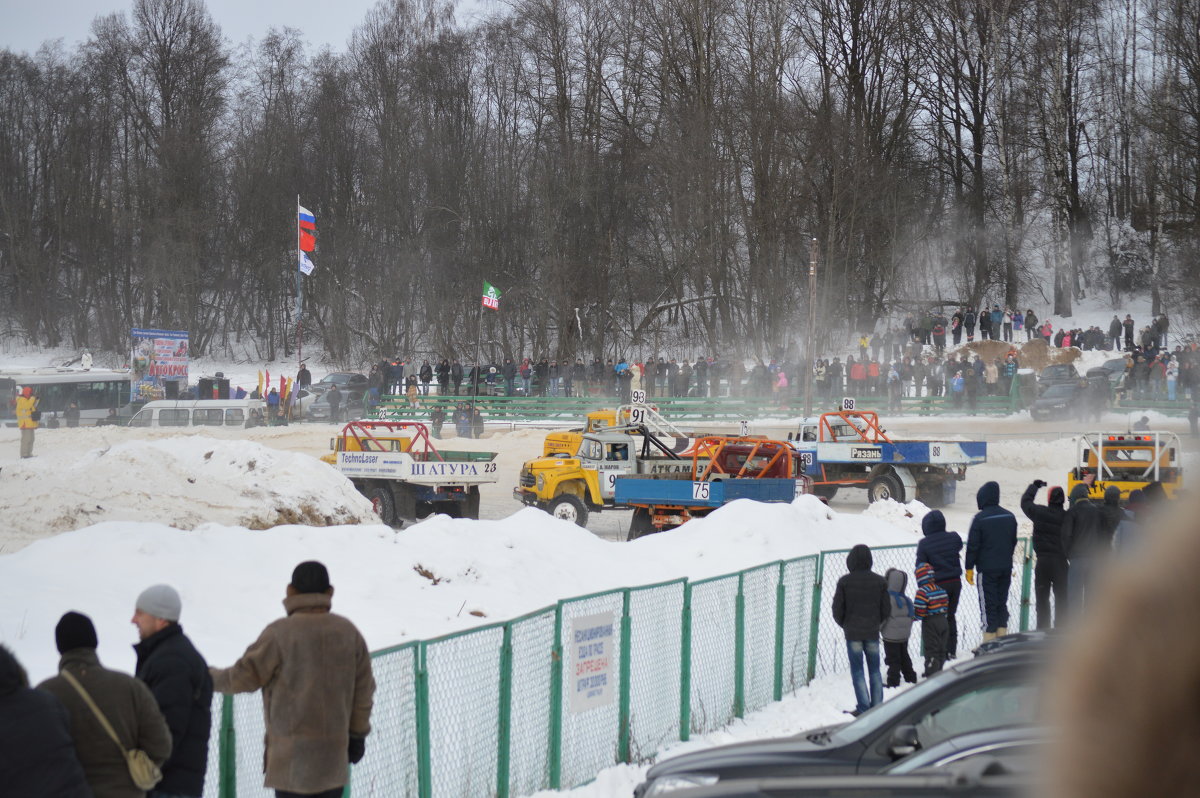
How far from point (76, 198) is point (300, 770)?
71614 mm

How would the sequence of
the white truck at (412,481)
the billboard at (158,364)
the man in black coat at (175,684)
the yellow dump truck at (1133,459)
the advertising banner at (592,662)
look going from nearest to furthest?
1. the man in black coat at (175,684)
2. the advertising banner at (592,662)
3. the yellow dump truck at (1133,459)
4. the white truck at (412,481)
5. the billboard at (158,364)

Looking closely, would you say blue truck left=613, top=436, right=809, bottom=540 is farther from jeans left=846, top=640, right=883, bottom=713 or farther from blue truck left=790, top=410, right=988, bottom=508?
jeans left=846, top=640, right=883, bottom=713

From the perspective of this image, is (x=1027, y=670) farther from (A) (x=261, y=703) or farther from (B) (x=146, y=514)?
(B) (x=146, y=514)

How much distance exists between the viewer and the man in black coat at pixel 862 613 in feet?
34.0

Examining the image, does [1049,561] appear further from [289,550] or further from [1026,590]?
[289,550]

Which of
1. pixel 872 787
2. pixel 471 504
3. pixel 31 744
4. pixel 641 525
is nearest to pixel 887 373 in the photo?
pixel 641 525

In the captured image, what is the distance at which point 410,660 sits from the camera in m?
7.08

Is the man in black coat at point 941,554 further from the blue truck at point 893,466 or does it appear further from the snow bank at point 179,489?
the blue truck at point 893,466

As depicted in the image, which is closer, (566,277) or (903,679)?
(903,679)

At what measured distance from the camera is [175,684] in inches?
205

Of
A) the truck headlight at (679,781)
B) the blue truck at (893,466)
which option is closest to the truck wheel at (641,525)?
the blue truck at (893,466)

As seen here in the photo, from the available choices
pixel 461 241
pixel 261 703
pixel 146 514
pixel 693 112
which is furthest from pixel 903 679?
pixel 461 241

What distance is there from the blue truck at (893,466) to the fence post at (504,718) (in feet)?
65.7

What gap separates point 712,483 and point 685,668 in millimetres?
13173
